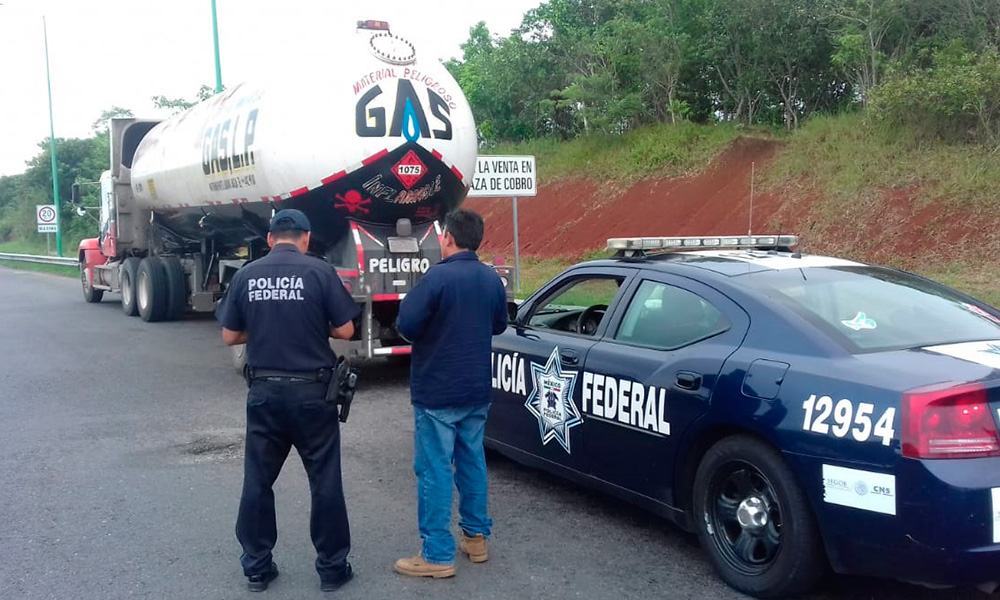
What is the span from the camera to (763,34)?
1995 centimetres

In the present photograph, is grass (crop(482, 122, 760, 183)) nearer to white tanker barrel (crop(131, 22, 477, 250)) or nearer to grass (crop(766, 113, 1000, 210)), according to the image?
grass (crop(766, 113, 1000, 210))

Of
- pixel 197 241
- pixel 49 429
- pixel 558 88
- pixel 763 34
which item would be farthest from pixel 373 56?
pixel 558 88

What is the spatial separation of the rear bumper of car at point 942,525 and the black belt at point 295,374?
2389 mm

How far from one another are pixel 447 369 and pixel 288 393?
2.45ft

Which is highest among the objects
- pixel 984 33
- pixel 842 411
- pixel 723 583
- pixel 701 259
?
pixel 984 33

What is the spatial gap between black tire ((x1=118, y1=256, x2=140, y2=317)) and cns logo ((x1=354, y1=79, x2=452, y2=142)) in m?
8.97

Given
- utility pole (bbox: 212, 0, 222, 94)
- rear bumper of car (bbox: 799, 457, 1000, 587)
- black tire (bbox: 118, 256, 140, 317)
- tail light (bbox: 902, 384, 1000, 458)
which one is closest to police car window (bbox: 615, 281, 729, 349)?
tail light (bbox: 902, 384, 1000, 458)

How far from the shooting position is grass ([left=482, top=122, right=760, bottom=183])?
844 inches

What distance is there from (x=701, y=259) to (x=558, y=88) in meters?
22.7

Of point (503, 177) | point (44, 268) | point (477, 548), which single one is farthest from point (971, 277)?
point (44, 268)

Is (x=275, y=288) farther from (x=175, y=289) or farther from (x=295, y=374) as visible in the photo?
(x=175, y=289)

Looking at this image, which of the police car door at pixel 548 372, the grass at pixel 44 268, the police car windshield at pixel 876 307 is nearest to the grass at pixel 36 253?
the grass at pixel 44 268

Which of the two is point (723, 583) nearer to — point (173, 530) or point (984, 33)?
point (173, 530)

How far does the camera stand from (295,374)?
167 inches
